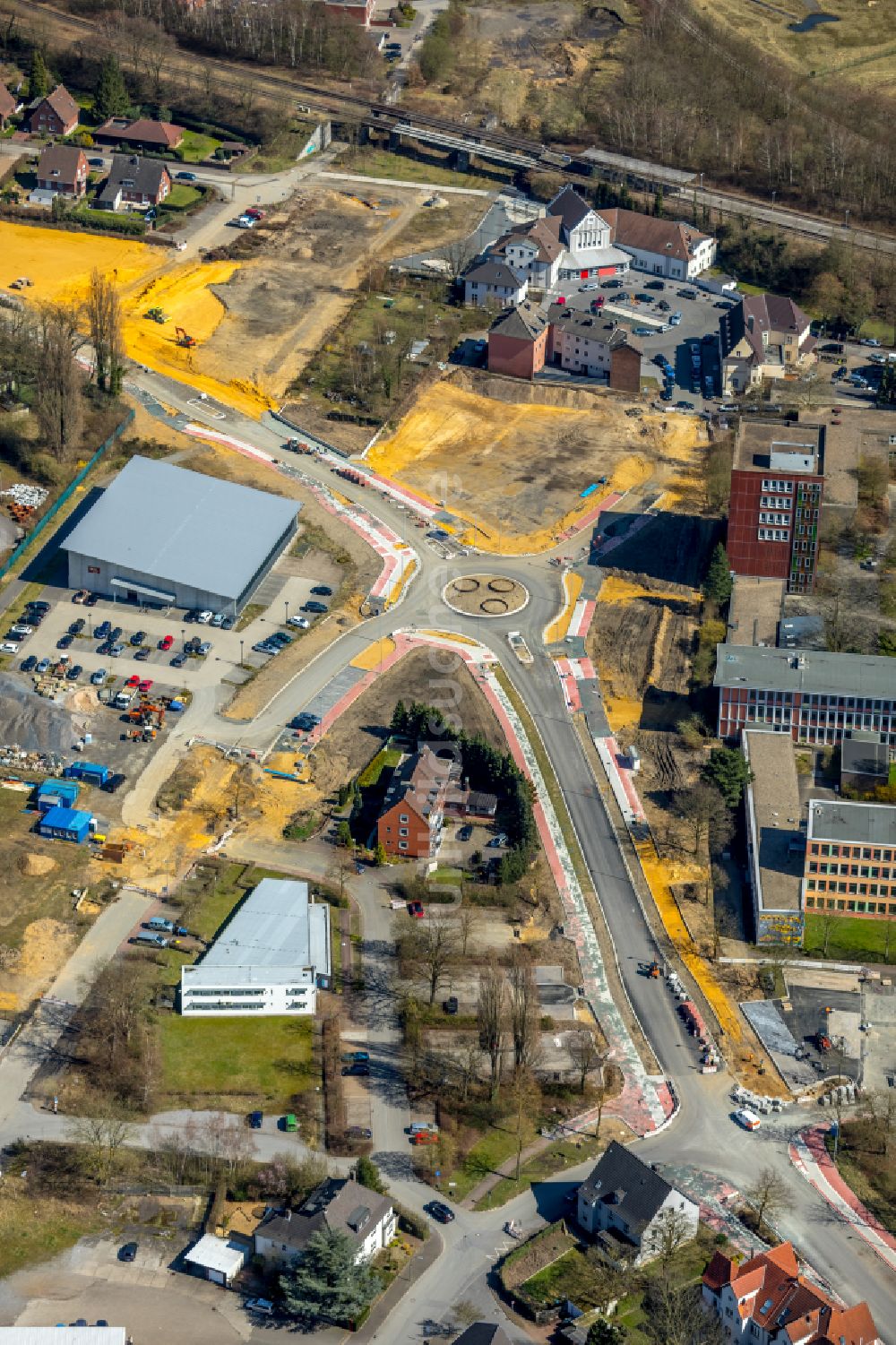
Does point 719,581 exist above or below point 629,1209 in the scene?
above

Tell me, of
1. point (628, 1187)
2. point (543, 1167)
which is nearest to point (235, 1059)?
point (543, 1167)

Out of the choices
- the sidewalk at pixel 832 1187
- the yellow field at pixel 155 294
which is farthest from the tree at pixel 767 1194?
the yellow field at pixel 155 294

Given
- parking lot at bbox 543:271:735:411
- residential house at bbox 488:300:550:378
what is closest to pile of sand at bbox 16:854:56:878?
residential house at bbox 488:300:550:378

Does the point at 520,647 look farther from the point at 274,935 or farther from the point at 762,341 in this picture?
the point at 762,341

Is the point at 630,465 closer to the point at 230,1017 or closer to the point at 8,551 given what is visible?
the point at 8,551

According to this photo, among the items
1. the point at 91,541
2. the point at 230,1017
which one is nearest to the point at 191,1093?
the point at 230,1017

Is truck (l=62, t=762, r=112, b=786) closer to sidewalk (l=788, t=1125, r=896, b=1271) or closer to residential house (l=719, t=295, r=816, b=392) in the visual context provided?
sidewalk (l=788, t=1125, r=896, b=1271)
